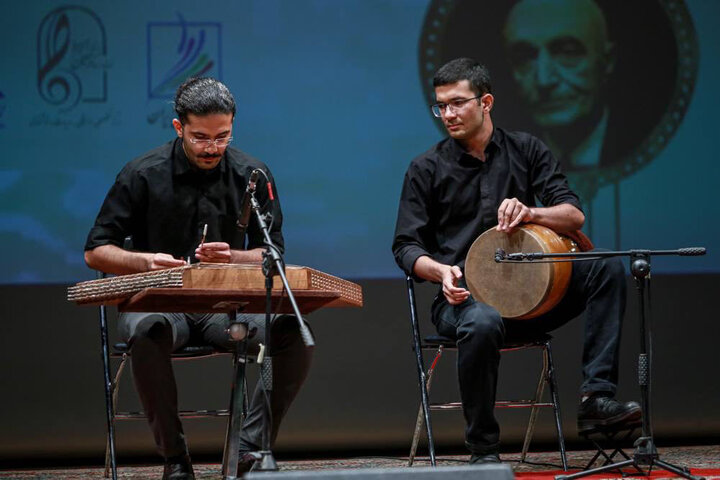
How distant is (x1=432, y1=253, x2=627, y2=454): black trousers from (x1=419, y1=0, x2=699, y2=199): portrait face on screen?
4.86 ft

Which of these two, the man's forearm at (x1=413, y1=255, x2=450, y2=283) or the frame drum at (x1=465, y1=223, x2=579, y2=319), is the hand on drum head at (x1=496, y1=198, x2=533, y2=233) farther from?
the man's forearm at (x1=413, y1=255, x2=450, y2=283)

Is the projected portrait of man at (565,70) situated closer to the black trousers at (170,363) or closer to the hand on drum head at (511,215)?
the hand on drum head at (511,215)

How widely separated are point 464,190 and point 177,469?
1500 millimetres

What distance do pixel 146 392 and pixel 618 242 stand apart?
257cm

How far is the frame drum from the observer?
3299mm

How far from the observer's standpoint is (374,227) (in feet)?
15.4

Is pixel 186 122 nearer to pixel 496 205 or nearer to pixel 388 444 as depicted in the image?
pixel 496 205

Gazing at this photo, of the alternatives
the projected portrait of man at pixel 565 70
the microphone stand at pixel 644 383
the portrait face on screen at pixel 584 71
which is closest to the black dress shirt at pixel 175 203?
the microphone stand at pixel 644 383

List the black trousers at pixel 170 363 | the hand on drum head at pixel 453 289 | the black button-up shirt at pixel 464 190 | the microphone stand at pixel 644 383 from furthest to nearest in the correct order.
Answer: the black button-up shirt at pixel 464 190 < the hand on drum head at pixel 453 289 < the black trousers at pixel 170 363 < the microphone stand at pixel 644 383

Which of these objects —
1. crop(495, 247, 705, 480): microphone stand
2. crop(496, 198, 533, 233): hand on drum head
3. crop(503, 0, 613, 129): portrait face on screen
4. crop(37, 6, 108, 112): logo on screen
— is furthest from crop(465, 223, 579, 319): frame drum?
crop(37, 6, 108, 112): logo on screen

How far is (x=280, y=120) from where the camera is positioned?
4.68m

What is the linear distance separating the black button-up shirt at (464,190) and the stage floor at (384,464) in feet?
3.24

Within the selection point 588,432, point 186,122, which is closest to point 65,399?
point 186,122

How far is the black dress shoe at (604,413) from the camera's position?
119 inches
